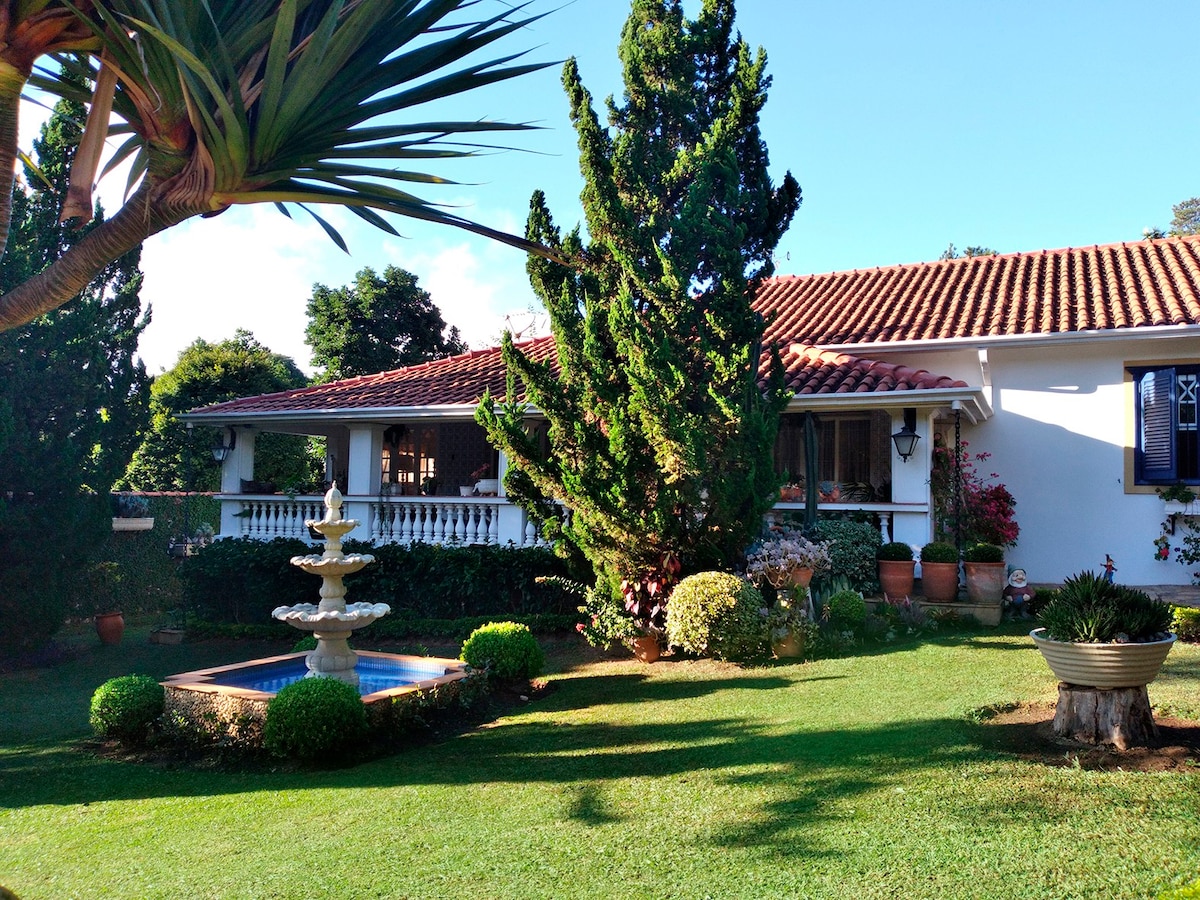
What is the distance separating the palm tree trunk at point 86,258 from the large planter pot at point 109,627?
13.0 m

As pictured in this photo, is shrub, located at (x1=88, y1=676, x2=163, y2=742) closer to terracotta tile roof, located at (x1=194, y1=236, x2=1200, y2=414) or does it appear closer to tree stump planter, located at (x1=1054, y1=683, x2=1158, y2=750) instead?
terracotta tile roof, located at (x1=194, y1=236, x2=1200, y2=414)

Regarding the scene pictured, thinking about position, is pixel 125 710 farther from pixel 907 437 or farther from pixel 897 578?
pixel 907 437

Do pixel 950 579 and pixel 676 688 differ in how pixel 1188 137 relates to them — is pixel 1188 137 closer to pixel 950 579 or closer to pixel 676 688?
pixel 950 579

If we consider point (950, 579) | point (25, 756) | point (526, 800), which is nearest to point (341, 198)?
point (526, 800)

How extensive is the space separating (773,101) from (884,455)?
6261mm

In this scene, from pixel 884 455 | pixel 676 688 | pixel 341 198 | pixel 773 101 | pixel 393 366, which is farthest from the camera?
pixel 393 366

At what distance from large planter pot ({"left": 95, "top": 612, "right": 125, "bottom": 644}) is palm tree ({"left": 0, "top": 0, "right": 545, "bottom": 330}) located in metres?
12.4

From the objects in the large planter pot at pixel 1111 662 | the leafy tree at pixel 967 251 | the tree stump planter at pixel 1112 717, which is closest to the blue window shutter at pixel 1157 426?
the large planter pot at pixel 1111 662

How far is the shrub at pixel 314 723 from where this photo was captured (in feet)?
23.9

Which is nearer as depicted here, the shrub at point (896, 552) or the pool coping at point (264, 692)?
the pool coping at point (264, 692)

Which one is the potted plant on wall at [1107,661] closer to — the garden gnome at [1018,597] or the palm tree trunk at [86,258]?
the garden gnome at [1018,597]

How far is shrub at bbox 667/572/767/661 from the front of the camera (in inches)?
374

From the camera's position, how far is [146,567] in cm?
1747

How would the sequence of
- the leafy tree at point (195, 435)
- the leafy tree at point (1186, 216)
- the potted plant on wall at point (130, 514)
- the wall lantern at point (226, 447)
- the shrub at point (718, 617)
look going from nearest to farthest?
1. the shrub at point (718, 617)
2. the wall lantern at point (226, 447)
3. the potted plant on wall at point (130, 514)
4. the leafy tree at point (195, 435)
5. the leafy tree at point (1186, 216)
